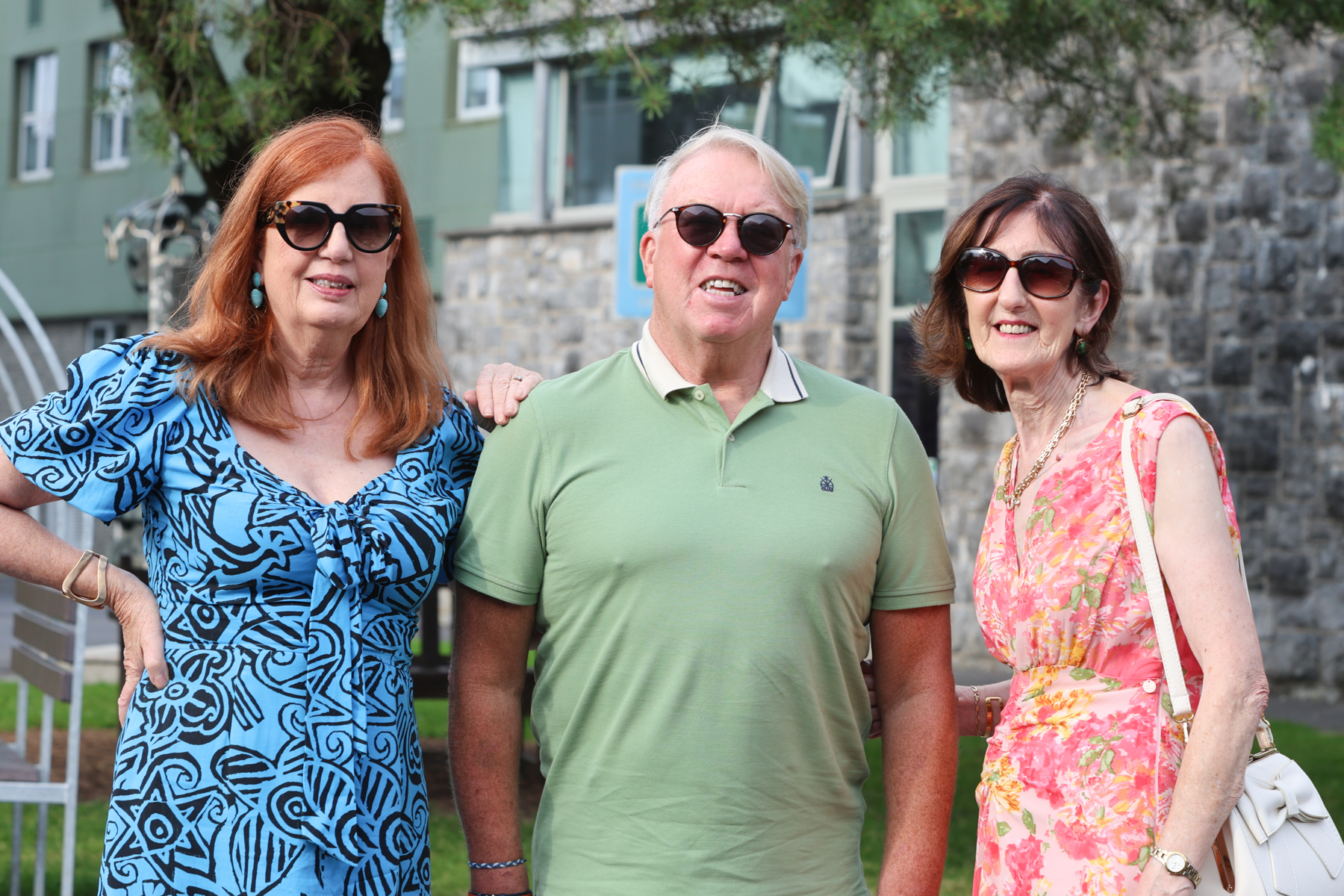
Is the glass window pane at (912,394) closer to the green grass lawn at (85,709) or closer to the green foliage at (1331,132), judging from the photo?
the green grass lawn at (85,709)

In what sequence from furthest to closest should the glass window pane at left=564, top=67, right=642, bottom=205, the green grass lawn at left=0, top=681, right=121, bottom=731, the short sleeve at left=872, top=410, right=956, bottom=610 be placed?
the glass window pane at left=564, top=67, right=642, bottom=205 → the green grass lawn at left=0, top=681, right=121, bottom=731 → the short sleeve at left=872, top=410, right=956, bottom=610

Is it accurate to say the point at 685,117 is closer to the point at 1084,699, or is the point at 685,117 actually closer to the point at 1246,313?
the point at 1246,313

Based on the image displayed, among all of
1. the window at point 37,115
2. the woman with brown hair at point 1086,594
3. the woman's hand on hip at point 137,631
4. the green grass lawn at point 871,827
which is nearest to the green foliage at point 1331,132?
the green grass lawn at point 871,827

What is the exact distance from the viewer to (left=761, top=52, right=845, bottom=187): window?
1420cm

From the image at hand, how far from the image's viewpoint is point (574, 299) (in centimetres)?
1578

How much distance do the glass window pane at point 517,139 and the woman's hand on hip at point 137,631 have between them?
14.2m

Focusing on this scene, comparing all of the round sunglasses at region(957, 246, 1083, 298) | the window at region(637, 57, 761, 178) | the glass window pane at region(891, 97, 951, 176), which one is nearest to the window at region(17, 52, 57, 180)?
the window at region(637, 57, 761, 178)

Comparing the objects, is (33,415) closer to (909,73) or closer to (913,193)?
(909,73)

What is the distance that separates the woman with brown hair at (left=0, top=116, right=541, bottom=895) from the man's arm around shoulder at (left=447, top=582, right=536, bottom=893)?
0.35ft

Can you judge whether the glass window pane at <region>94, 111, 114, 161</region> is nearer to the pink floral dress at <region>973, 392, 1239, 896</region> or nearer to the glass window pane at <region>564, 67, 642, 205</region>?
the glass window pane at <region>564, 67, 642, 205</region>

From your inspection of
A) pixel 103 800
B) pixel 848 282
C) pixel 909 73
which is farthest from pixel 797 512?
pixel 848 282

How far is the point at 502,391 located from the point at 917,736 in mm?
1057

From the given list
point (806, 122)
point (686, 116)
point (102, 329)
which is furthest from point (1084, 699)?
point (102, 329)

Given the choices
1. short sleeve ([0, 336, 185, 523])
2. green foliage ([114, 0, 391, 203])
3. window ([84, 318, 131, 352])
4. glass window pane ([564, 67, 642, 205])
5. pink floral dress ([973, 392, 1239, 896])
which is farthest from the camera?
window ([84, 318, 131, 352])
